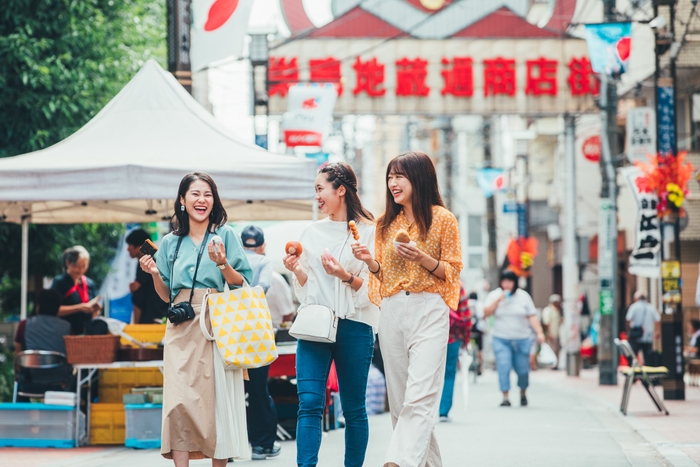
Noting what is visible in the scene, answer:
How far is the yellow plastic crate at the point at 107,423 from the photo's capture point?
10.6 m

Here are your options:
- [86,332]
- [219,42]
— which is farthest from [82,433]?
[219,42]

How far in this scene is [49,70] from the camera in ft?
50.1

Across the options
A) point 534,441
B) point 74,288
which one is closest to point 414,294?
point 534,441

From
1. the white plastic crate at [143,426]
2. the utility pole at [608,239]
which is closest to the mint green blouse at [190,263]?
the white plastic crate at [143,426]

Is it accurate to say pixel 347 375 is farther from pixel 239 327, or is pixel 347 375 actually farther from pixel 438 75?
pixel 438 75

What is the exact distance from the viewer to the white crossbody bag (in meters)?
6.50

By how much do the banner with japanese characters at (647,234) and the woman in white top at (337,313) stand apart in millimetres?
10747

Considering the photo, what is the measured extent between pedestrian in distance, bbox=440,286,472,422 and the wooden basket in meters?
3.91

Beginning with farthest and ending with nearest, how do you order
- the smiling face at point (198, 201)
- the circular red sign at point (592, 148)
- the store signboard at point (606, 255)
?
1. the circular red sign at point (592, 148)
2. the store signboard at point (606, 255)
3. the smiling face at point (198, 201)

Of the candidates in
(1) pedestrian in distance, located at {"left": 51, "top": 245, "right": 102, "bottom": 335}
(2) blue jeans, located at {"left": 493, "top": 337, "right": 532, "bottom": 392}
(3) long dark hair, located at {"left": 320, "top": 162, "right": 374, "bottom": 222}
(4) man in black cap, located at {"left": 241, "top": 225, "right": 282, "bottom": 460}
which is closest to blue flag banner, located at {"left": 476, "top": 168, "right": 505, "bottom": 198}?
(2) blue jeans, located at {"left": 493, "top": 337, "right": 532, "bottom": 392}

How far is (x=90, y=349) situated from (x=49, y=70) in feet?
20.8

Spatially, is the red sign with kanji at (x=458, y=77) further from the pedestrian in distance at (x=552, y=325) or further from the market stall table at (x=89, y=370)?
the market stall table at (x=89, y=370)

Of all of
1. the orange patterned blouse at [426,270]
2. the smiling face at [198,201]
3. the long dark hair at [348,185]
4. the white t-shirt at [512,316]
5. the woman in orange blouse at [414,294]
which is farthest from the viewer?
the white t-shirt at [512,316]

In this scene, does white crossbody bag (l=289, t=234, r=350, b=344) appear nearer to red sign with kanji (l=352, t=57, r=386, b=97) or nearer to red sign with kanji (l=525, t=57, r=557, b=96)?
red sign with kanji (l=352, t=57, r=386, b=97)
